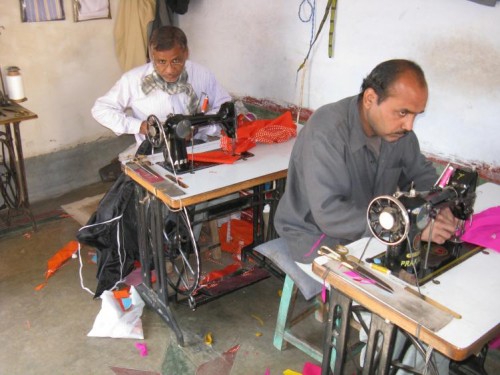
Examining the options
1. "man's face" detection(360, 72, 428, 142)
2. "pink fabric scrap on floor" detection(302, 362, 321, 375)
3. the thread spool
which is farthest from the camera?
the thread spool

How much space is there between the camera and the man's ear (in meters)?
2.04

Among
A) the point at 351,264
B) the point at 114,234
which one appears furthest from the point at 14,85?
A: the point at 351,264

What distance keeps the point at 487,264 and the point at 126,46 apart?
3.40m

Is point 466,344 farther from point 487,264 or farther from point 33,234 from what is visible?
point 33,234

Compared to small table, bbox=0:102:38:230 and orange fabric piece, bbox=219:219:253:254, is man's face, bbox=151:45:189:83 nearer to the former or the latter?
small table, bbox=0:102:38:230

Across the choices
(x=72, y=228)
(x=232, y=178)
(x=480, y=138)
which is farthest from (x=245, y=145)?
(x=72, y=228)

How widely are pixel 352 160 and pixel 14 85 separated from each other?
248 centimetres

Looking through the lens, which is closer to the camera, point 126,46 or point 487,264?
point 487,264

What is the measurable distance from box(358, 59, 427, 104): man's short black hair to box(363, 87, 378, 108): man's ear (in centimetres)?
2

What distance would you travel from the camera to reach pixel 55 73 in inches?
163

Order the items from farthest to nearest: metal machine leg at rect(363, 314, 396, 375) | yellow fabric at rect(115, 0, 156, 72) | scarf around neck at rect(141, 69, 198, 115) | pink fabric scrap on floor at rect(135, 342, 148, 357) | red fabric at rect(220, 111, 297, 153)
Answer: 1. yellow fabric at rect(115, 0, 156, 72)
2. scarf around neck at rect(141, 69, 198, 115)
3. red fabric at rect(220, 111, 297, 153)
4. pink fabric scrap on floor at rect(135, 342, 148, 357)
5. metal machine leg at rect(363, 314, 396, 375)

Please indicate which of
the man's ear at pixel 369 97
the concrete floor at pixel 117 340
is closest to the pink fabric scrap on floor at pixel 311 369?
the concrete floor at pixel 117 340

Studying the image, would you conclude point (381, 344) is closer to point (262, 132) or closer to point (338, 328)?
point (338, 328)

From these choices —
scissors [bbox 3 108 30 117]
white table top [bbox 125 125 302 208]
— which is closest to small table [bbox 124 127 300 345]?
white table top [bbox 125 125 302 208]
